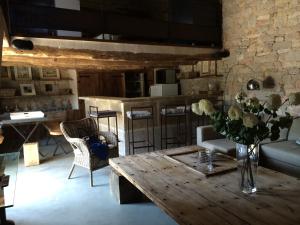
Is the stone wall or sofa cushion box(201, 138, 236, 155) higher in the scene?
the stone wall

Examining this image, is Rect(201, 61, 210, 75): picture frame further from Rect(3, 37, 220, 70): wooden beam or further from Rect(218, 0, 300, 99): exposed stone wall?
Rect(218, 0, 300, 99): exposed stone wall

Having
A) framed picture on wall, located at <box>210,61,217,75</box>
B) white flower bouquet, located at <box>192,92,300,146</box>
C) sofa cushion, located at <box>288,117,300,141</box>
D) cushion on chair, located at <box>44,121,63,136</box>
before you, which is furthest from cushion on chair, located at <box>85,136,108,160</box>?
framed picture on wall, located at <box>210,61,217,75</box>

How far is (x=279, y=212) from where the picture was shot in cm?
156

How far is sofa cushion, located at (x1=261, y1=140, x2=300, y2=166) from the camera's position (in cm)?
293

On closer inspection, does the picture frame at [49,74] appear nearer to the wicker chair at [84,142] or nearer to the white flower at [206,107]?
the wicker chair at [84,142]

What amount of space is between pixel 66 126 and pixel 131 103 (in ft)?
4.17

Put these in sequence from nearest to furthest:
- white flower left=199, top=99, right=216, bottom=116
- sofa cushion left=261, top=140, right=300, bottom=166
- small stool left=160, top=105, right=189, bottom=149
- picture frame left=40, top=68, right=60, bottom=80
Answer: white flower left=199, top=99, right=216, bottom=116
sofa cushion left=261, top=140, right=300, bottom=166
small stool left=160, top=105, right=189, bottom=149
picture frame left=40, top=68, right=60, bottom=80

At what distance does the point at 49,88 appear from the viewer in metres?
7.11

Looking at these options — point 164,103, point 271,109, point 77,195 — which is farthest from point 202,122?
point 271,109

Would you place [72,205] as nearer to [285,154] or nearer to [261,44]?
[285,154]

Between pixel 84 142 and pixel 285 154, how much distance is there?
2450 mm

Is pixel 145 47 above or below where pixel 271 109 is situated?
above

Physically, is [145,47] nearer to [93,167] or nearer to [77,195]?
[93,167]

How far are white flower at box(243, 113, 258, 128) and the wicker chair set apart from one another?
7.28 ft
